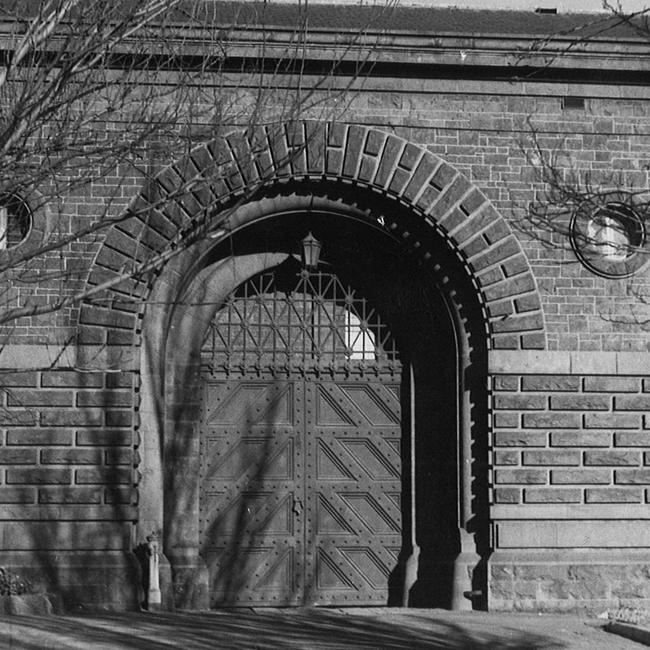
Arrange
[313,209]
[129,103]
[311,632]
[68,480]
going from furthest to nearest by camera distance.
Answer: [313,209]
[68,480]
[129,103]
[311,632]

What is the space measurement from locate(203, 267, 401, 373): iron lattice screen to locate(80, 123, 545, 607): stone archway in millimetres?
447

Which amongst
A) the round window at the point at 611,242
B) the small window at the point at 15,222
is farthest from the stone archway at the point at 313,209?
the small window at the point at 15,222

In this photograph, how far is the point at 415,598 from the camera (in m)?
16.9

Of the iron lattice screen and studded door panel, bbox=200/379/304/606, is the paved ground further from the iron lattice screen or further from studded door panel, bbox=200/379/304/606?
the iron lattice screen

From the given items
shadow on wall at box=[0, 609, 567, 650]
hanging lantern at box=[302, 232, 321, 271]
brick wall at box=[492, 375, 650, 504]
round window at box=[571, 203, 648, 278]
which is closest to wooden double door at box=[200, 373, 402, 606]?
shadow on wall at box=[0, 609, 567, 650]

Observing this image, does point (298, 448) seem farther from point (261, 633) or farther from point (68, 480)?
point (261, 633)

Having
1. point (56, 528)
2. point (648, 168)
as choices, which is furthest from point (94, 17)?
point (648, 168)

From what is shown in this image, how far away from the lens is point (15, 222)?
16.2 m

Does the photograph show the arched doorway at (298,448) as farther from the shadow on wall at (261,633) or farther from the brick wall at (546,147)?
the brick wall at (546,147)

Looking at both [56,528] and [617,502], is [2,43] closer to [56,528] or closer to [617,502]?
[56,528]

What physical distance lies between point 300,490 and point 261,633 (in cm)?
316

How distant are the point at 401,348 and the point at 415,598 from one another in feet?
9.72

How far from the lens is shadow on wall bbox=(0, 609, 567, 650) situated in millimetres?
13211

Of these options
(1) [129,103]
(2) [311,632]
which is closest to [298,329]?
(1) [129,103]
